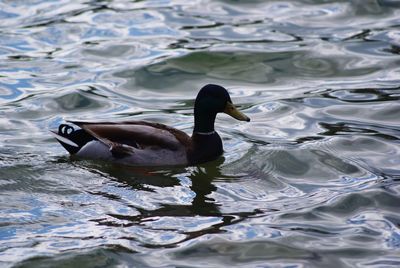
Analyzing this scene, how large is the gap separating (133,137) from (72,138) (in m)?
0.63

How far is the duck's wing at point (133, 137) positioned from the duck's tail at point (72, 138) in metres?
0.07

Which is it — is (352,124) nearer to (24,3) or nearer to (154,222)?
(154,222)

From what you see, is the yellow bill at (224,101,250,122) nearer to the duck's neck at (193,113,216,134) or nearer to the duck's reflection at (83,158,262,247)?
the duck's neck at (193,113,216,134)

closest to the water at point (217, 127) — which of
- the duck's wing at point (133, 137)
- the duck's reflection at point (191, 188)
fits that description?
the duck's reflection at point (191, 188)

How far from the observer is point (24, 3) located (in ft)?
55.8

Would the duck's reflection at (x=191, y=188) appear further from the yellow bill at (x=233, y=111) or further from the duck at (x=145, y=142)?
the yellow bill at (x=233, y=111)

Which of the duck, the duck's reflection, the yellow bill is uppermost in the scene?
the yellow bill

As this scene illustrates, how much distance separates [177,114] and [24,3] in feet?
17.6

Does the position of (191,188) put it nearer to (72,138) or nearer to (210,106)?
(210,106)

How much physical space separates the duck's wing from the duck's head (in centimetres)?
34

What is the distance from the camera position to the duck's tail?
1084 cm

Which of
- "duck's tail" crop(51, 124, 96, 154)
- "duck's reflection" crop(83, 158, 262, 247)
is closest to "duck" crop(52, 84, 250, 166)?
"duck's tail" crop(51, 124, 96, 154)

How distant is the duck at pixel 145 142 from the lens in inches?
423

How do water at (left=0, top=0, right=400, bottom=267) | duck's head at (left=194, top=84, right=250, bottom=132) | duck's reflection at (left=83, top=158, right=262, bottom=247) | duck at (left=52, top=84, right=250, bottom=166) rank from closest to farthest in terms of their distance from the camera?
1. water at (left=0, top=0, right=400, bottom=267)
2. duck's reflection at (left=83, top=158, right=262, bottom=247)
3. duck at (left=52, top=84, right=250, bottom=166)
4. duck's head at (left=194, top=84, right=250, bottom=132)
